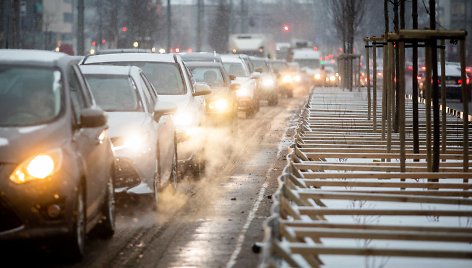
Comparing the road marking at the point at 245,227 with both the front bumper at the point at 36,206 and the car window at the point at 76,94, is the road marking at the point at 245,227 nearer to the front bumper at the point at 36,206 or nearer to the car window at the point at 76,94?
the front bumper at the point at 36,206

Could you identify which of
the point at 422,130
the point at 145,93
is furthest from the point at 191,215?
the point at 422,130

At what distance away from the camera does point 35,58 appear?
36.1 feet

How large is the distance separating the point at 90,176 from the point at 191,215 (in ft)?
10.4

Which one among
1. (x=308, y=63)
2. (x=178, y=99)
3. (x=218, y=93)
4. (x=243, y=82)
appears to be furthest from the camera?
(x=308, y=63)

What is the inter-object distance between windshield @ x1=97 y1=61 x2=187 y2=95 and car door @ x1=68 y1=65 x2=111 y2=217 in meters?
6.74

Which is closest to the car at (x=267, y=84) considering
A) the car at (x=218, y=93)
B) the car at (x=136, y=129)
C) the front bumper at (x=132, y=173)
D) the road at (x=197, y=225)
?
the car at (x=218, y=93)

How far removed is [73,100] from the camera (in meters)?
10.8

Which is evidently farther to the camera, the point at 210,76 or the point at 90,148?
the point at 210,76

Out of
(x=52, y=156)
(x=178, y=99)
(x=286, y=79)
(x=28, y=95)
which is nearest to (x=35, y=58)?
(x=28, y=95)

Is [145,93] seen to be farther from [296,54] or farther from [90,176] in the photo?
[296,54]

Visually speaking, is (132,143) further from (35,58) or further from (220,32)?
(220,32)

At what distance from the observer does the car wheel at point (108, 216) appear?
11.5m

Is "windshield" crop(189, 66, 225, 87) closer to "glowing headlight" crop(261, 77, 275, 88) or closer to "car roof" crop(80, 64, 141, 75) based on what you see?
"car roof" crop(80, 64, 141, 75)

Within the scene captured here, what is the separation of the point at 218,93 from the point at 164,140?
412 inches
